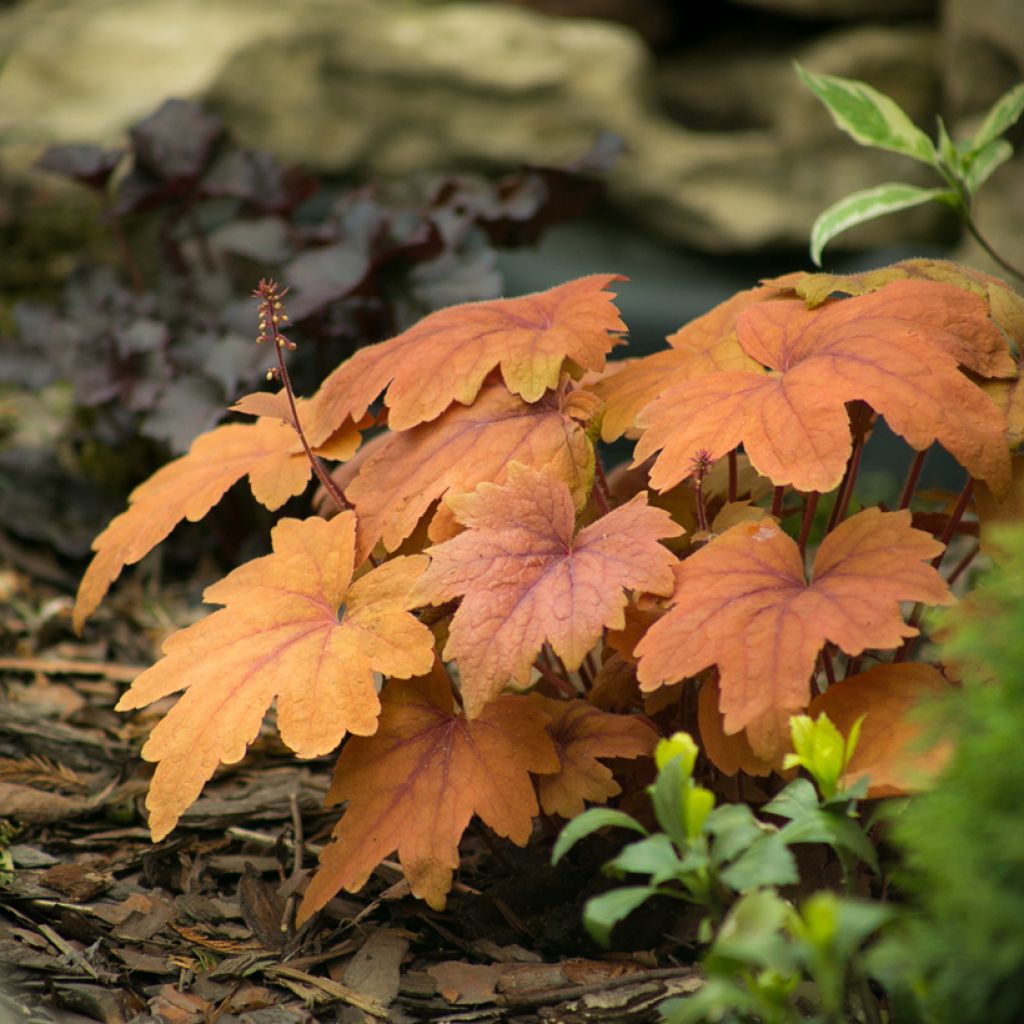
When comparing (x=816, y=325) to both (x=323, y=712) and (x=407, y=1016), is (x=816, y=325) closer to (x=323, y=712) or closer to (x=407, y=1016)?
(x=323, y=712)

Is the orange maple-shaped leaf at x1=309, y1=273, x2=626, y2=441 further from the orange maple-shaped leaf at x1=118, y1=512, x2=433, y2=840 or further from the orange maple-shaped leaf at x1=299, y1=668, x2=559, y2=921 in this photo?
the orange maple-shaped leaf at x1=299, y1=668, x2=559, y2=921

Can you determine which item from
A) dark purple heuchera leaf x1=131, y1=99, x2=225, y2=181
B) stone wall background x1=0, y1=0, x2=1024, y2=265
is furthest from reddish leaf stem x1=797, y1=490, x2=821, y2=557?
stone wall background x1=0, y1=0, x2=1024, y2=265

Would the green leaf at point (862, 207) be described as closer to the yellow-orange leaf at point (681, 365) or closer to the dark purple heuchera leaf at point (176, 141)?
the yellow-orange leaf at point (681, 365)

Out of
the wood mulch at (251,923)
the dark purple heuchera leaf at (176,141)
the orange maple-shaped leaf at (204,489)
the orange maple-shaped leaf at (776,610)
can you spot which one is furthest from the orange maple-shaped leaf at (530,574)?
the dark purple heuchera leaf at (176,141)

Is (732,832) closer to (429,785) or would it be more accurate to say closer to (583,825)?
(583,825)

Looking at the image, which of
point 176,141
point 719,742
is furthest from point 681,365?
point 176,141

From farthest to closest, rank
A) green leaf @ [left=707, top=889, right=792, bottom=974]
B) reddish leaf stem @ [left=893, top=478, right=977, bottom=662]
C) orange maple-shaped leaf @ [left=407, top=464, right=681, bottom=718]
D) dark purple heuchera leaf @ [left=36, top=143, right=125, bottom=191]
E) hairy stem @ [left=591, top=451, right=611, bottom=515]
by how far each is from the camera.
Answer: dark purple heuchera leaf @ [left=36, top=143, right=125, bottom=191] → hairy stem @ [left=591, top=451, right=611, bottom=515] → reddish leaf stem @ [left=893, top=478, right=977, bottom=662] → orange maple-shaped leaf @ [left=407, top=464, right=681, bottom=718] → green leaf @ [left=707, top=889, right=792, bottom=974]
